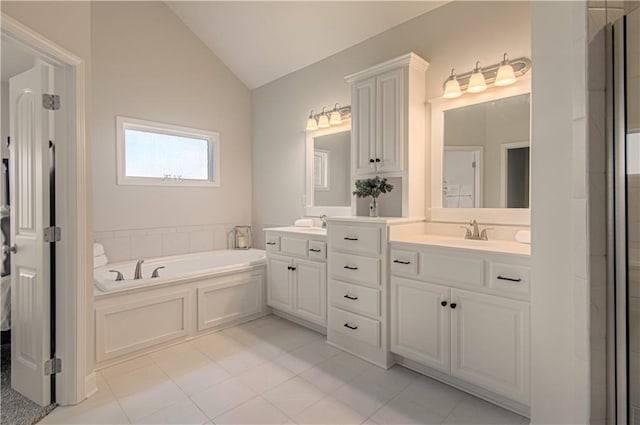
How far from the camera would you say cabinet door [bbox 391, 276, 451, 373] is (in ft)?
6.75

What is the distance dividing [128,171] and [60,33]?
6.09 ft

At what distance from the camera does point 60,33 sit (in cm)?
184

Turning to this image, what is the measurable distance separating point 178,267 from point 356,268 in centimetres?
222

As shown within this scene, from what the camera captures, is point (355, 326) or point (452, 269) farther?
point (355, 326)

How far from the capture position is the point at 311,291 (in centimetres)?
294

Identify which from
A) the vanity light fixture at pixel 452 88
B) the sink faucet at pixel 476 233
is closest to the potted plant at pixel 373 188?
the sink faucet at pixel 476 233

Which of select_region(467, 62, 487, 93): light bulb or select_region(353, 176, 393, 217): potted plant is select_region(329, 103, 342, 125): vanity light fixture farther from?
select_region(467, 62, 487, 93): light bulb

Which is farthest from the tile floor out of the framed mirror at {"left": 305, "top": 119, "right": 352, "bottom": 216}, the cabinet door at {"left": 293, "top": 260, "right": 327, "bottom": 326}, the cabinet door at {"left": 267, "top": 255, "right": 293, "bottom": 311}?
the framed mirror at {"left": 305, "top": 119, "right": 352, "bottom": 216}

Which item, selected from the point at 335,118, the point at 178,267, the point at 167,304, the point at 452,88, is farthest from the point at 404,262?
the point at 178,267

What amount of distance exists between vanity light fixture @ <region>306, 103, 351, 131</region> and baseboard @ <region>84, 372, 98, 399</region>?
2.85 m

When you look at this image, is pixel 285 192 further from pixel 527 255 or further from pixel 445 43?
pixel 527 255

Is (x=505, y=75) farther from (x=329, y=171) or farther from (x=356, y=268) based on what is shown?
(x=329, y=171)

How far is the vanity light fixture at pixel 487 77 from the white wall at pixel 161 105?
2868 millimetres

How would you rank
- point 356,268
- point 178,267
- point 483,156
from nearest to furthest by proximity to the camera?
1. point 483,156
2. point 356,268
3. point 178,267
